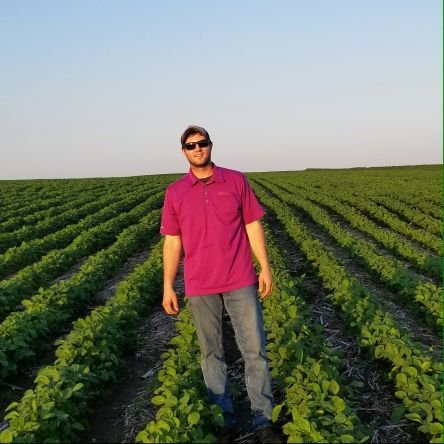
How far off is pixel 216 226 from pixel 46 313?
13.9 feet

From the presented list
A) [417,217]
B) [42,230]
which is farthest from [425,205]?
[42,230]

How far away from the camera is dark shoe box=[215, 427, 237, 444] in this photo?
4.16 m

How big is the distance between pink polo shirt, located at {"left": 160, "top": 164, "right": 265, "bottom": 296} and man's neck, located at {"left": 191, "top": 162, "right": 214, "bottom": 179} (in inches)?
1.4

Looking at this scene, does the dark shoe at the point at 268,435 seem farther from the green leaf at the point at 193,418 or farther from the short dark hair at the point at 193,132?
the short dark hair at the point at 193,132

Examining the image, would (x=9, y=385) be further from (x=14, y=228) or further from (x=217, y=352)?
(x=14, y=228)

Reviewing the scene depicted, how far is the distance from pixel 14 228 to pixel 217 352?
52.2ft

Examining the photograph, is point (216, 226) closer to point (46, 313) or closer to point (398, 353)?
point (398, 353)

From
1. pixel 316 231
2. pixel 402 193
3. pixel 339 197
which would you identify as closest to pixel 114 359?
pixel 316 231

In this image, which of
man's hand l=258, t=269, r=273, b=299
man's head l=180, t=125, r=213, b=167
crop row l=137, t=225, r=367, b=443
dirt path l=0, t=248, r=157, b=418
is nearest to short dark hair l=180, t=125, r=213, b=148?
man's head l=180, t=125, r=213, b=167

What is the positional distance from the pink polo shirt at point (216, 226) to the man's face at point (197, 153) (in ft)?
0.47

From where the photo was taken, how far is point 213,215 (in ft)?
13.0

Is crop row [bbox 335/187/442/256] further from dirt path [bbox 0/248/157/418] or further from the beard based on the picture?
the beard

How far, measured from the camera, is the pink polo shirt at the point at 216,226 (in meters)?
3.98

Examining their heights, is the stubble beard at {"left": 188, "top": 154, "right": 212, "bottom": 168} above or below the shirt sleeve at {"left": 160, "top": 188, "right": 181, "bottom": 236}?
above
